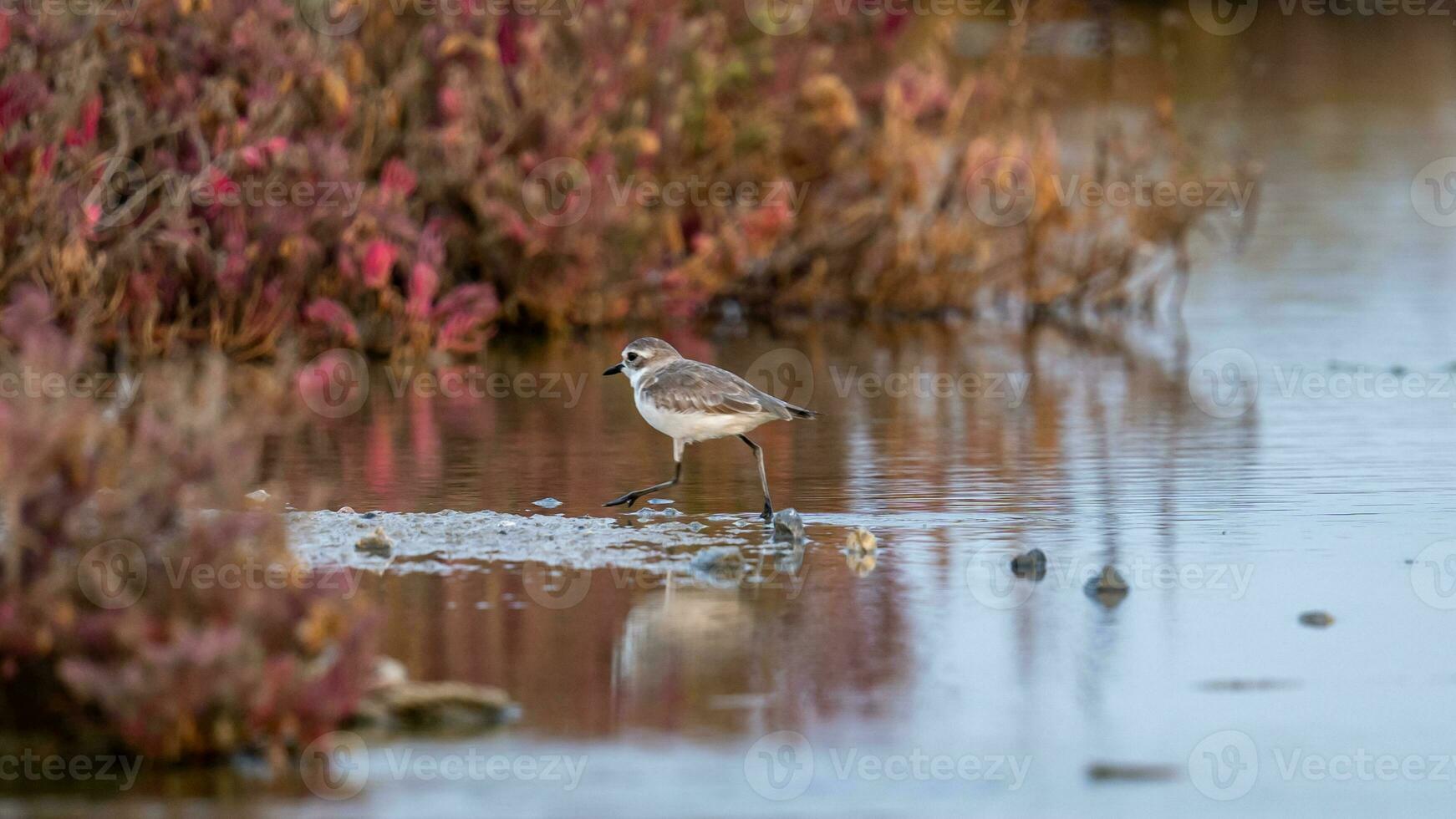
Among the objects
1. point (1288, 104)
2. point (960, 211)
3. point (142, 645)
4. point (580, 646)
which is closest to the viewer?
point (142, 645)

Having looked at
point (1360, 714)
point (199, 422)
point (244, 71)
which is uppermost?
point (244, 71)

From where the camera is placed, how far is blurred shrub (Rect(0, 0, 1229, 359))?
14.3 meters

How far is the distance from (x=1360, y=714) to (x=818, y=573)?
8.30 ft

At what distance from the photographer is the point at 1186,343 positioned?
A: 16.9 meters

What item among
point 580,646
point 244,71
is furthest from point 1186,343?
point 580,646

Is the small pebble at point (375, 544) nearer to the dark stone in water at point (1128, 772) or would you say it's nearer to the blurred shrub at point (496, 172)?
the dark stone in water at point (1128, 772)

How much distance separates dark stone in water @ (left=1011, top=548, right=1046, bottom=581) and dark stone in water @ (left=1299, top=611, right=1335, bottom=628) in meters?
1.09

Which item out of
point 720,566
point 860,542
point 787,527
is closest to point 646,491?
point 787,527

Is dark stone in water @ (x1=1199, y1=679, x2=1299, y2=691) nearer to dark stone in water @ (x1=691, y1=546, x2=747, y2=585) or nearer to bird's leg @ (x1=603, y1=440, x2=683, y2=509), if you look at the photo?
dark stone in water @ (x1=691, y1=546, x2=747, y2=585)

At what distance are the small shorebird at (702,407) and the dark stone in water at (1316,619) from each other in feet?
8.92

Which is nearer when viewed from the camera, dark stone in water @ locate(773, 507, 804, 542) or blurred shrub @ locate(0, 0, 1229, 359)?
dark stone in water @ locate(773, 507, 804, 542)

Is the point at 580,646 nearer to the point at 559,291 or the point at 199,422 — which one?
the point at 199,422

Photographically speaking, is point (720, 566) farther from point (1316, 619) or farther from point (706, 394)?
point (1316, 619)

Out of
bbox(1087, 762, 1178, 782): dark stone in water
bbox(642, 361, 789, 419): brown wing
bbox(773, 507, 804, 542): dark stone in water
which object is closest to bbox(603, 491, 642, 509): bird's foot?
bbox(642, 361, 789, 419): brown wing
